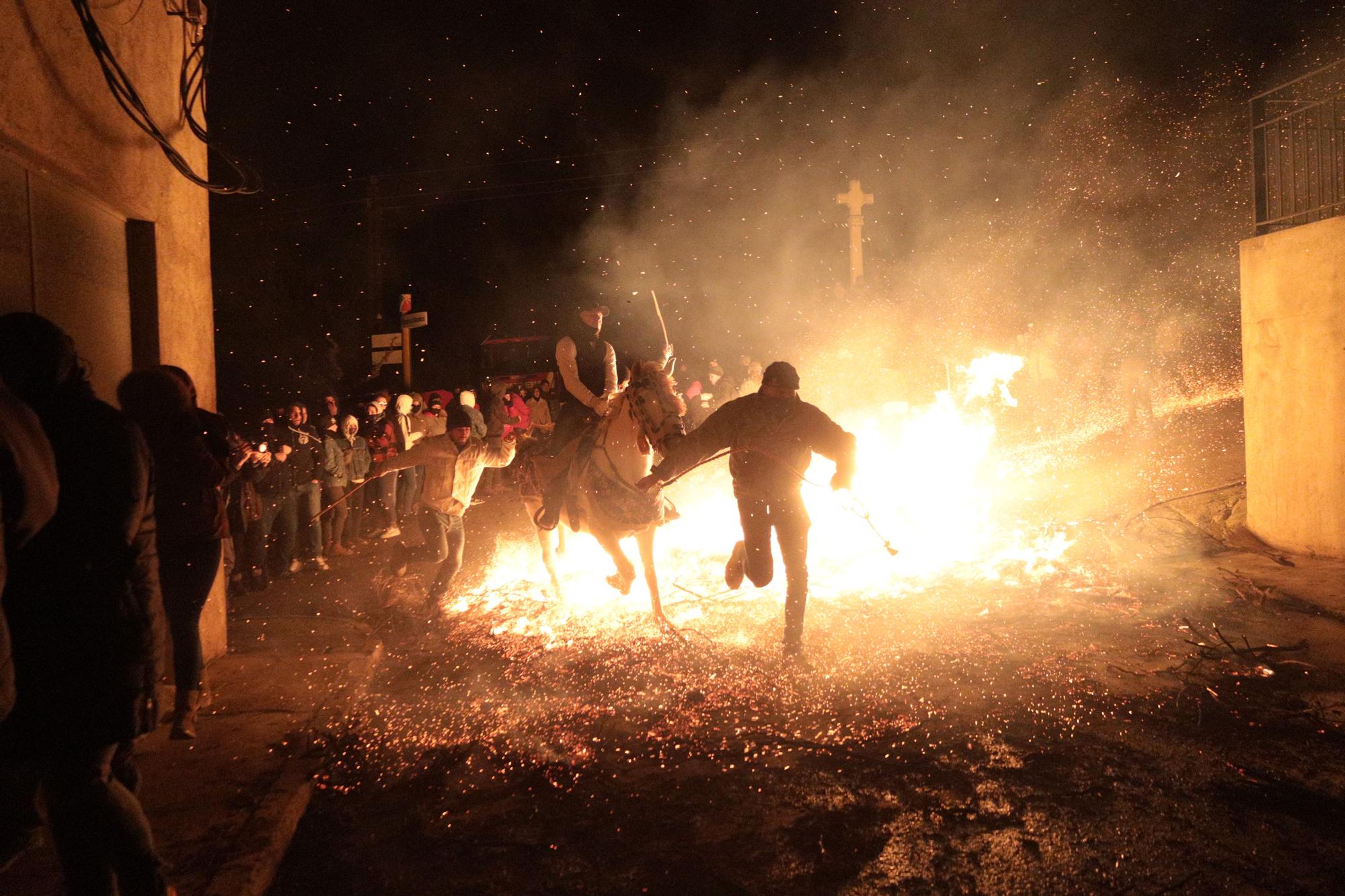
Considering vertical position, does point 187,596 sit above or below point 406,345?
below

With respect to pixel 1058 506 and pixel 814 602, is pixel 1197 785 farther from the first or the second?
pixel 1058 506

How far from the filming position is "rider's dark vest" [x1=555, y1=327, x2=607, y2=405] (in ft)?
22.6

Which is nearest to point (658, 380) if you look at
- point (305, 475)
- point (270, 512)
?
point (270, 512)

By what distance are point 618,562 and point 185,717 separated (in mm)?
3133

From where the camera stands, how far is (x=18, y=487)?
7.25ft

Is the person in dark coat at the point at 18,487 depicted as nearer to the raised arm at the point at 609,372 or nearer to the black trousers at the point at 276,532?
the raised arm at the point at 609,372

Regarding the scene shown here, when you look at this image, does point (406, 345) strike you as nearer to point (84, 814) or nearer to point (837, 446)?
point (837, 446)

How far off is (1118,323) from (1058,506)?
622 centimetres

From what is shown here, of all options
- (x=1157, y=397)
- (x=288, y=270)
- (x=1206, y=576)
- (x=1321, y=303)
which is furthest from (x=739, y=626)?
(x=288, y=270)

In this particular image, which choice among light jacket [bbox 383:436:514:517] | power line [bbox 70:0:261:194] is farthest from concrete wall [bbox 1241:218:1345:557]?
power line [bbox 70:0:261:194]

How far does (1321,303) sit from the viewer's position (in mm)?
7309

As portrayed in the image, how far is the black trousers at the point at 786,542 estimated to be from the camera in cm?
552

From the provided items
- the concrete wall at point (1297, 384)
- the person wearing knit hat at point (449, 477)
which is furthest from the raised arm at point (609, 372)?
the concrete wall at point (1297, 384)

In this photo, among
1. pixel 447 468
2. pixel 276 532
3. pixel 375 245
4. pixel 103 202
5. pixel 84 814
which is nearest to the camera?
pixel 84 814
